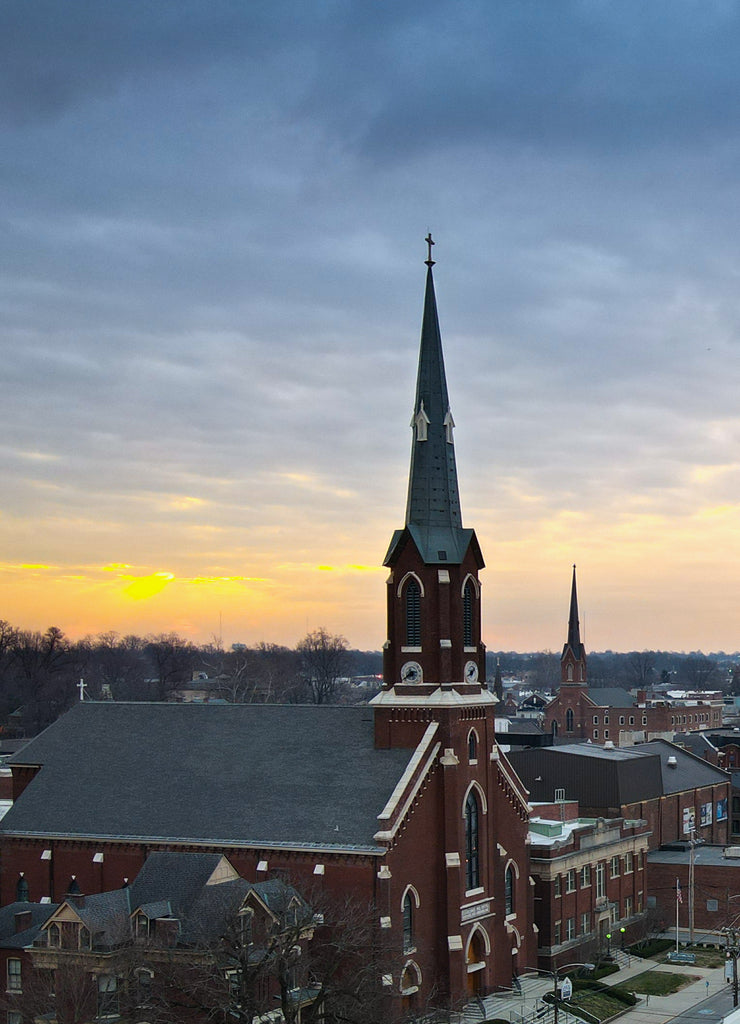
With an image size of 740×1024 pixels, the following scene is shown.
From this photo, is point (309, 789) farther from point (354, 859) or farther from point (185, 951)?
point (185, 951)

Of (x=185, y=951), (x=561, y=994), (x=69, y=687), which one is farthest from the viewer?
(x=69, y=687)

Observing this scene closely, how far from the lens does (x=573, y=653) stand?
621 ft

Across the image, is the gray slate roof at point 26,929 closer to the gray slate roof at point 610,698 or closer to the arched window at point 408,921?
the arched window at point 408,921

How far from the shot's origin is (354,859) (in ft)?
174

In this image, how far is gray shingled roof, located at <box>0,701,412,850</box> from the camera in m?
55.6

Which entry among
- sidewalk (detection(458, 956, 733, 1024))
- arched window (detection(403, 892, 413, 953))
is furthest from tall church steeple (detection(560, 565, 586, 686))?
arched window (detection(403, 892, 413, 953))

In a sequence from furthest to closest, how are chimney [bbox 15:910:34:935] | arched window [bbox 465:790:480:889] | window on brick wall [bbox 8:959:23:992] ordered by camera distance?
arched window [bbox 465:790:480:889], chimney [bbox 15:910:34:935], window on brick wall [bbox 8:959:23:992]

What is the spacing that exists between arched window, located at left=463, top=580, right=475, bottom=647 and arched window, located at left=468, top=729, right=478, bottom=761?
4.33 m

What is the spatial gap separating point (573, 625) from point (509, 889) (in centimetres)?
12519

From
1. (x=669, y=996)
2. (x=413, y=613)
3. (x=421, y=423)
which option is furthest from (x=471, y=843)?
(x=421, y=423)

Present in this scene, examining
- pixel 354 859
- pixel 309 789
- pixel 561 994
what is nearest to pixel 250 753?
pixel 309 789

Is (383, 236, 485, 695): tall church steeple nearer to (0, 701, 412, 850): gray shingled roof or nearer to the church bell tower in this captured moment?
the church bell tower

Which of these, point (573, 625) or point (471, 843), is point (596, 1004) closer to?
point (471, 843)

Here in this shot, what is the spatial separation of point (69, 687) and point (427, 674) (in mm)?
137393
